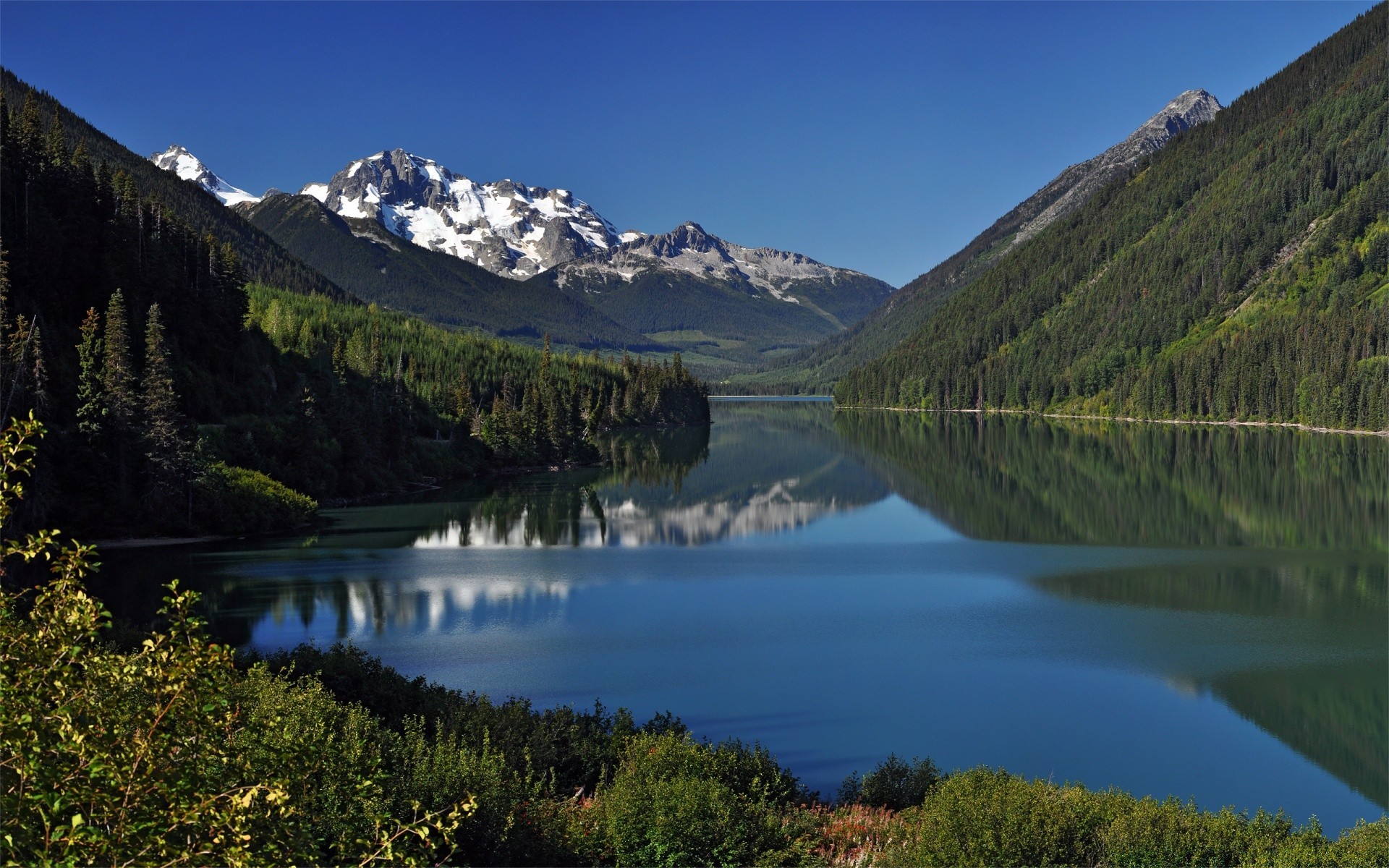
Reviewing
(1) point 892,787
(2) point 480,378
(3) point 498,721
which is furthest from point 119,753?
(2) point 480,378

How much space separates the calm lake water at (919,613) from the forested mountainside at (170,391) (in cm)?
539

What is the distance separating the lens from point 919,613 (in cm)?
4194

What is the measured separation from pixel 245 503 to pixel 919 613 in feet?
141

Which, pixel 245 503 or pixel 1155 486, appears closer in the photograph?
pixel 245 503

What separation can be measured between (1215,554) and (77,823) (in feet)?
186

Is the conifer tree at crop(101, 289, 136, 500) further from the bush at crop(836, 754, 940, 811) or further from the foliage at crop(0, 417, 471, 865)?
the foliage at crop(0, 417, 471, 865)

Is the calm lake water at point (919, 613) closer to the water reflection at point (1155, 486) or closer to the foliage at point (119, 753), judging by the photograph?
the water reflection at point (1155, 486)

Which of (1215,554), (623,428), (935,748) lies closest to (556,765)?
(935,748)

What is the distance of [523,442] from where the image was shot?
11350 centimetres

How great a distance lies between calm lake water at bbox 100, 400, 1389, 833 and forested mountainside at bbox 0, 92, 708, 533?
5392 millimetres

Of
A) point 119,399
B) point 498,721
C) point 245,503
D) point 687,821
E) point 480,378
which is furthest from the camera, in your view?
point 480,378

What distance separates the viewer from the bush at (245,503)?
61438 millimetres

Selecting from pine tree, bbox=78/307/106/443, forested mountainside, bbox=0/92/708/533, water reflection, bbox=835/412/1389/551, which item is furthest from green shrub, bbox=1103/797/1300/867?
pine tree, bbox=78/307/106/443

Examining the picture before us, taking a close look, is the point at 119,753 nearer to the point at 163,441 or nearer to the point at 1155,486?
the point at 163,441
